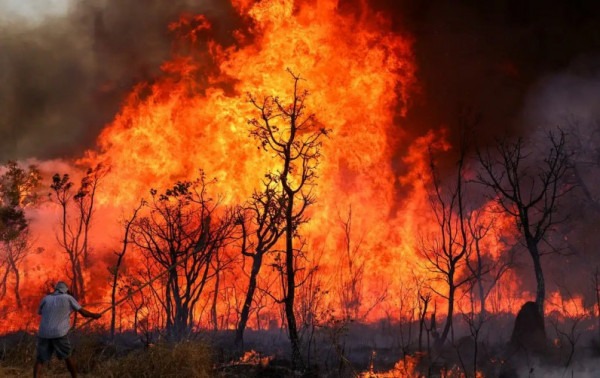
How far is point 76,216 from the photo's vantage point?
1496 inches

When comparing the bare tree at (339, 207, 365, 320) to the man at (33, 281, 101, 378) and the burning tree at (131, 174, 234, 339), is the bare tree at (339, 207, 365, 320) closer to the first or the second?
the burning tree at (131, 174, 234, 339)

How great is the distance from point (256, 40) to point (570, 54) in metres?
24.6

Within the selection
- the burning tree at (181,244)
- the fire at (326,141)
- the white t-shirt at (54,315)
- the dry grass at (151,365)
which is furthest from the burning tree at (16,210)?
the white t-shirt at (54,315)

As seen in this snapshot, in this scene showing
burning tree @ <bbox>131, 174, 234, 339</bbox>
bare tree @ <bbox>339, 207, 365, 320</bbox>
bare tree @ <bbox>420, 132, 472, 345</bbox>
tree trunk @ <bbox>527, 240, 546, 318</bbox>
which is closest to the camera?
tree trunk @ <bbox>527, 240, 546, 318</bbox>

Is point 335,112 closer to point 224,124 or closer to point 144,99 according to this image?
point 224,124

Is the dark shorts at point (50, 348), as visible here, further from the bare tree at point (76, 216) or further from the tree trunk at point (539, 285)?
the bare tree at point (76, 216)

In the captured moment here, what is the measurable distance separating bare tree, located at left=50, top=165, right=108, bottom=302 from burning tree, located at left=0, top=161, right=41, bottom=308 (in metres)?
2.36

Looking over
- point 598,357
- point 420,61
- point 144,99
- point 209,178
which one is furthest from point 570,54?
point 144,99

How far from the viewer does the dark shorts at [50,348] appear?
11.8 metres

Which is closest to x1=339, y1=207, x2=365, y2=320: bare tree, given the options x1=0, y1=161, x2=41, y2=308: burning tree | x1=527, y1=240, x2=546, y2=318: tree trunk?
x1=527, y1=240, x2=546, y2=318: tree trunk

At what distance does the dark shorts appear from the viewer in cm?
1178

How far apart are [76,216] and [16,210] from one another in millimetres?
5040

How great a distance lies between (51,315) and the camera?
38.5 feet

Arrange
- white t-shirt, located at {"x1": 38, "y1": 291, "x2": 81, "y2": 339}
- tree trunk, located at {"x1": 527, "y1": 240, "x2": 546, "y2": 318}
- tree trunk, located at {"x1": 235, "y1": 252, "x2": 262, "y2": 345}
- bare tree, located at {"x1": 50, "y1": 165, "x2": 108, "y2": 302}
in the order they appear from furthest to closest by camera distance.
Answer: bare tree, located at {"x1": 50, "y1": 165, "x2": 108, "y2": 302}, tree trunk, located at {"x1": 235, "y1": 252, "x2": 262, "y2": 345}, tree trunk, located at {"x1": 527, "y1": 240, "x2": 546, "y2": 318}, white t-shirt, located at {"x1": 38, "y1": 291, "x2": 81, "y2": 339}
